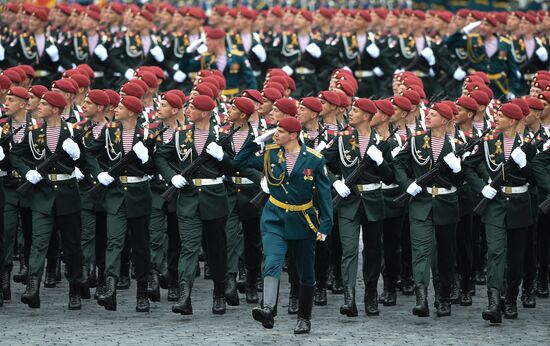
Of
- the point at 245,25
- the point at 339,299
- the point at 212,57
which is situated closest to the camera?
the point at 339,299

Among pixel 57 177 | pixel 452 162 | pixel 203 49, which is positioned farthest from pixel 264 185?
pixel 203 49

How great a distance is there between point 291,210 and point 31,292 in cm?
246

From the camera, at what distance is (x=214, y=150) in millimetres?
13242

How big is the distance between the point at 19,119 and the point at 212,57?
5.89 meters

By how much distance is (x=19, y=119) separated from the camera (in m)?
13.9

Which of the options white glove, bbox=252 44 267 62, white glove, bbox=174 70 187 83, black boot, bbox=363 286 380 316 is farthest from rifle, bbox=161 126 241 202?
white glove, bbox=252 44 267 62

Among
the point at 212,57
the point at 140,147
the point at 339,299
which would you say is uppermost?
the point at 212,57

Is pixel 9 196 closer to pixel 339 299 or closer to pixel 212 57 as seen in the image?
pixel 339 299

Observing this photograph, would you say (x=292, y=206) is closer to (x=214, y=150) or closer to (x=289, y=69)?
(x=214, y=150)

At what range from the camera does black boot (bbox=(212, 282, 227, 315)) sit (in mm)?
13523

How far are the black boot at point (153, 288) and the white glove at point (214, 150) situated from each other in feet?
4.62

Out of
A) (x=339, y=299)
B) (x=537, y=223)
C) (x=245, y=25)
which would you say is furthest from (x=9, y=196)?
(x=245, y=25)

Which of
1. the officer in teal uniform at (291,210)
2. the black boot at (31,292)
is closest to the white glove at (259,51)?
the black boot at (31,292)

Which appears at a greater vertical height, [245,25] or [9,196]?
[245,25]
